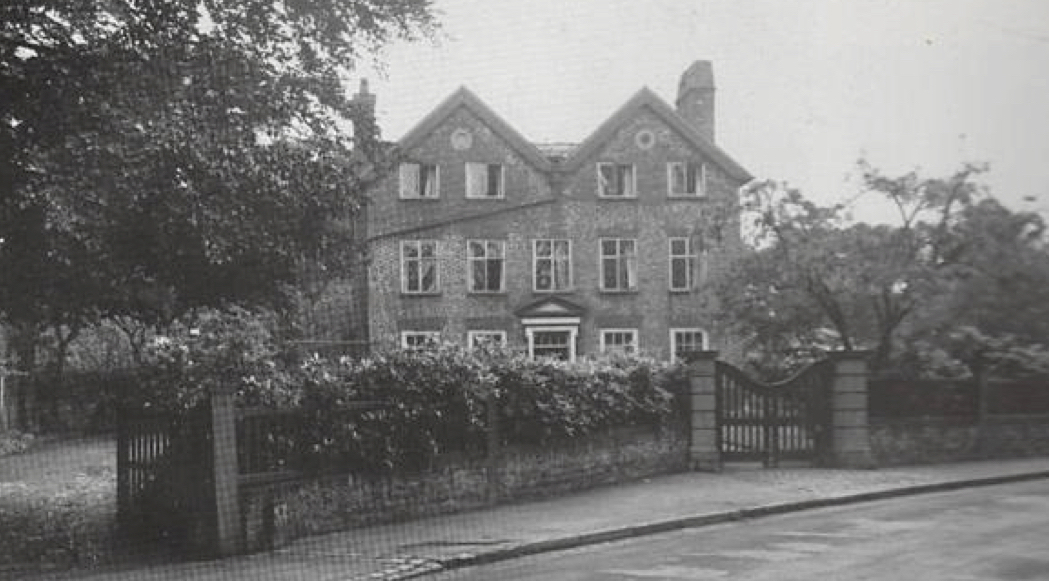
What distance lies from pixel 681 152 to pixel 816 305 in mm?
16707

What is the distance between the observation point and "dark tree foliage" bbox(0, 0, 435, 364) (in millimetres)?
11203

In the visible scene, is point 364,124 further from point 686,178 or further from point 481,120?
point 686,178

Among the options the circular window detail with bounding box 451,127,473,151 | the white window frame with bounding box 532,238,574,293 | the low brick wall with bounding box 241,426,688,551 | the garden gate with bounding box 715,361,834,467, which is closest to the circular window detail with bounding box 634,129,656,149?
the white window frame with bounding box 532,238,574,293

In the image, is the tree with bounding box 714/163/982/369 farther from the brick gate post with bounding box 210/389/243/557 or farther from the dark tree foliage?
the brick gate post with bounding box 210/389/243/557

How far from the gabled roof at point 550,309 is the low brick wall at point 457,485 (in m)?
19.6

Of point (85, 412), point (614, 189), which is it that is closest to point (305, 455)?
point (85, 412)

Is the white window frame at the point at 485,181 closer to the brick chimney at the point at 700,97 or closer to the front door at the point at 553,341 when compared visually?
the front door at the point at 553,341

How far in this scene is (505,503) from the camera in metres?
14.0

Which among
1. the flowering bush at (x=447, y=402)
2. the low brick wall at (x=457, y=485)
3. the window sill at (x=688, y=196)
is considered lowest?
the low brick wall at (x=457, y=485)

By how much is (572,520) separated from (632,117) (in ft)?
92.0

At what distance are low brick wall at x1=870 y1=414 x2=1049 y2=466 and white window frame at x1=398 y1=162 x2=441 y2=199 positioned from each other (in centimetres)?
2141

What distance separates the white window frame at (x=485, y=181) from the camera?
3747 centimetres

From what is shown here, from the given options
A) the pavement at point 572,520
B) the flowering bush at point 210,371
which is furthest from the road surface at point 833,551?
the flowering bush at point 210,371

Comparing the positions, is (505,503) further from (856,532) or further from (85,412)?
(85,412)
